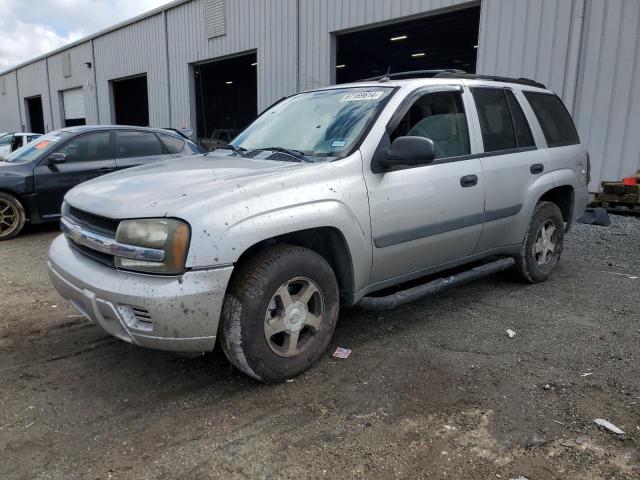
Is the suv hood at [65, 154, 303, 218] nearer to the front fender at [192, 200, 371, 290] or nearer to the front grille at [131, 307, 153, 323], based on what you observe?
the front fender at [192, 200, 371, 290]

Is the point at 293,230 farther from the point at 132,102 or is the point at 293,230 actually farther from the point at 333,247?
the point at 132,102

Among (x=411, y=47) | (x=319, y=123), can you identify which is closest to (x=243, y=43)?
(x=411, y=47)

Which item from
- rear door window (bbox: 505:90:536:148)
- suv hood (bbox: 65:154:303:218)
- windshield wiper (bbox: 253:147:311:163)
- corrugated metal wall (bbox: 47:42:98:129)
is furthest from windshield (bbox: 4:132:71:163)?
corrugated metal wall (bbox: 47:42:98:129)

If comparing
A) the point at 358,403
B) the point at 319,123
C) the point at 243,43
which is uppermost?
the point at 243,43

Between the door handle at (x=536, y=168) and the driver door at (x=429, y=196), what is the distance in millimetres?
830

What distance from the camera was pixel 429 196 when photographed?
3.67m

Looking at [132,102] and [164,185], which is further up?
[132,102]

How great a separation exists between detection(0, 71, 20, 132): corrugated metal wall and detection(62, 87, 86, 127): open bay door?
29.7 feet

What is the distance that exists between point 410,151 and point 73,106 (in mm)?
26438

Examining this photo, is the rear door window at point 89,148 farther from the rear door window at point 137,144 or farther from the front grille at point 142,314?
the front grille at point 142,314

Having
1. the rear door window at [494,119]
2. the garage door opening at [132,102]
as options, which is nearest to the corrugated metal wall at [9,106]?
the garage door opening at [132,102]

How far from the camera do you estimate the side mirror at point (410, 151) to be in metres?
3.28

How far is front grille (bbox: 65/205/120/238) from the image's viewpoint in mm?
2883

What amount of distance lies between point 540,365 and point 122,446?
2577 millimetres
